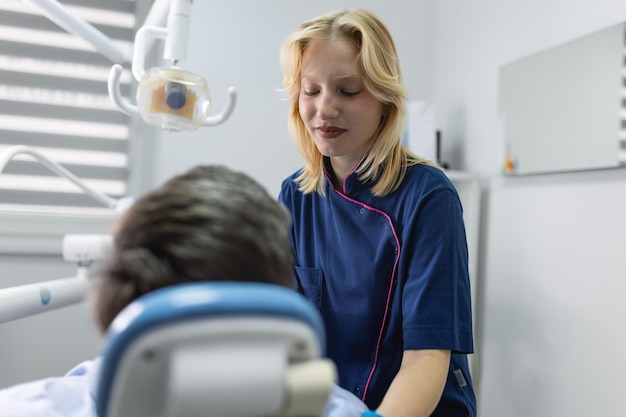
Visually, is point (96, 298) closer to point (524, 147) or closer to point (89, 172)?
point (524, 147)

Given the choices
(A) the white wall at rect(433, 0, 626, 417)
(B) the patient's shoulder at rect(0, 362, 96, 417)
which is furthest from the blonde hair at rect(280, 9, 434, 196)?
(A) the white wall at rect(433, 0, 626, 417)

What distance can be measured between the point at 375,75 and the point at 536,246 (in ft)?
4.01

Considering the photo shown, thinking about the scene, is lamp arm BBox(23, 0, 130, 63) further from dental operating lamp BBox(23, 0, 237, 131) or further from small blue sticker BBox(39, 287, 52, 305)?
small blue sticker BBox(39, 287, 52, 305)

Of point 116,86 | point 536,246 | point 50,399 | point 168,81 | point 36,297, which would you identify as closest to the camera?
point 50,399

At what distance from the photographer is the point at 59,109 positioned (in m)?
2.50

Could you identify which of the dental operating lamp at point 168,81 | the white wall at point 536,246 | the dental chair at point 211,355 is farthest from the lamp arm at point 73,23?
the white wall at point 536,246

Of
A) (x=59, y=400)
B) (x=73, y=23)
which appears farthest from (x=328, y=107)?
(x=59, y=400)

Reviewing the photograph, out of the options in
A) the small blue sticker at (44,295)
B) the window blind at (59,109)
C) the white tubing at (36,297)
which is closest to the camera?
the white tubing at (36,297)

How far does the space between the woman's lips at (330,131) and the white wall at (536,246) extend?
103cm

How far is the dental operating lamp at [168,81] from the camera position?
1026mm

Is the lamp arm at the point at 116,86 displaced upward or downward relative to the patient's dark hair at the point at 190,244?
upward

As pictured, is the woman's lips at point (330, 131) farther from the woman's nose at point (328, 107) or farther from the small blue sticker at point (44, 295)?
the small blue sticker at point (44, 295)

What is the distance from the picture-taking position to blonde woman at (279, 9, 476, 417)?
1.07 meters

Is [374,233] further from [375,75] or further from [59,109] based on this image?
[59,109]
